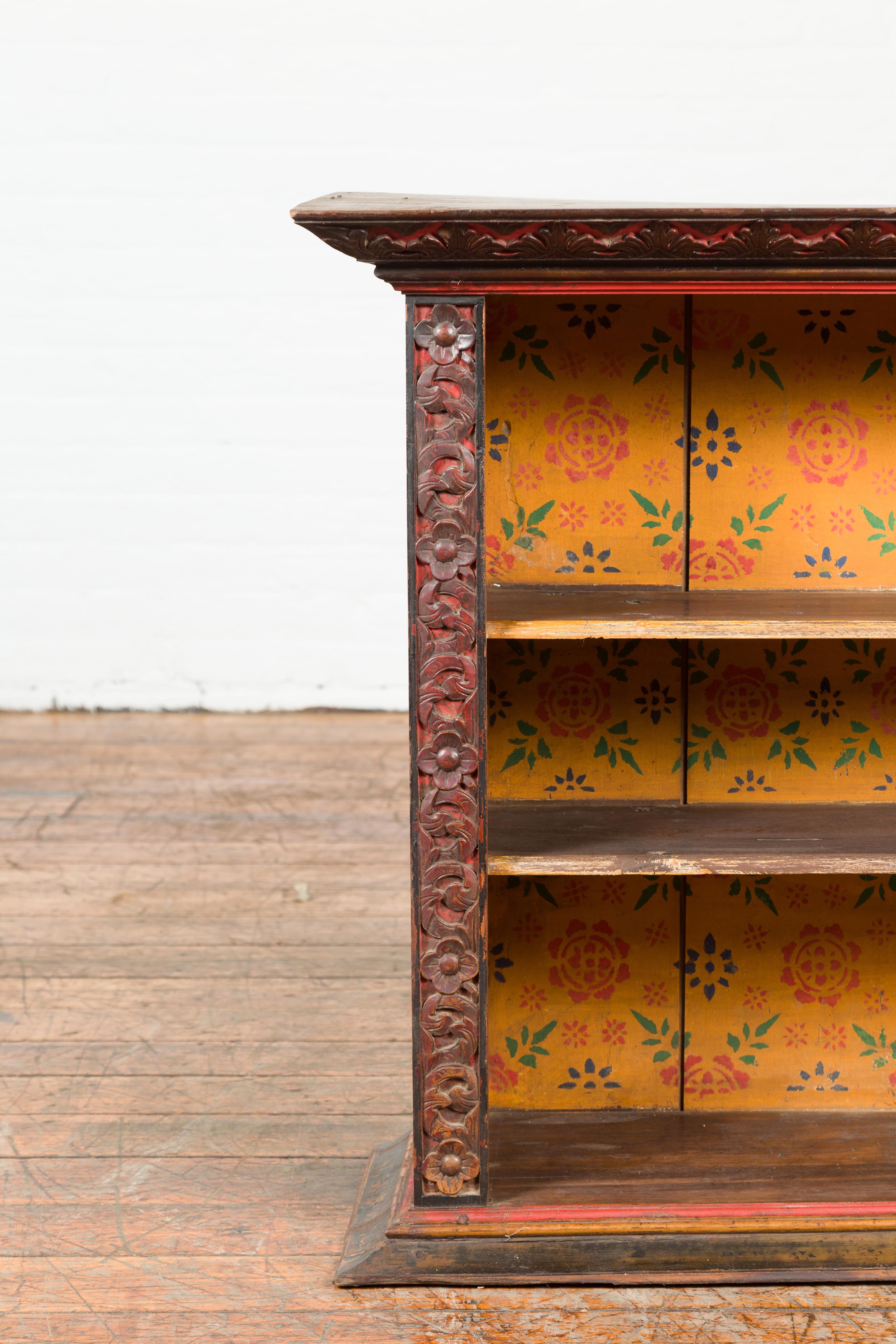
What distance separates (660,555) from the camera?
6.22ft

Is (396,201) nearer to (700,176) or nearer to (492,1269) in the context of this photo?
(492,1269)

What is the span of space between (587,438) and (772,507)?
0.29 metres

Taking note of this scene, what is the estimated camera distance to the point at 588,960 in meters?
1.95

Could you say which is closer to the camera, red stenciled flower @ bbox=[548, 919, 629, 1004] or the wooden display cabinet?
the wooden display cabinet

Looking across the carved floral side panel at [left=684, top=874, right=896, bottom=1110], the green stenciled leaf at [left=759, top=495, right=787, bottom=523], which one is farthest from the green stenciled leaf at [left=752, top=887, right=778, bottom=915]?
the green stenciled leaf at [left=759, top=495, right=787, bottom=523]

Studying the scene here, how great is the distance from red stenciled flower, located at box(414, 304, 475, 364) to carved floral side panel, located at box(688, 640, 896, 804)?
64 cm

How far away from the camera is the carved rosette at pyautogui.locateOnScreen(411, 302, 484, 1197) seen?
1517 mm

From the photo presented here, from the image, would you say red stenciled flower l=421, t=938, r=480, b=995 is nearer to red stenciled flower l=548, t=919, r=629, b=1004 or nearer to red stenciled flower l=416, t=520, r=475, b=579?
red stenciled flower l=548, t=919, r=629, b=1004

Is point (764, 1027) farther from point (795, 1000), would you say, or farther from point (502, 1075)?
point (502, 1075)

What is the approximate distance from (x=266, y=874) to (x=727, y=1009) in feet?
5.53

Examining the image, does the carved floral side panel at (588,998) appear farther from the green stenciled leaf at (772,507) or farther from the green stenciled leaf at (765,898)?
the green stenciled leaf at (772,507)

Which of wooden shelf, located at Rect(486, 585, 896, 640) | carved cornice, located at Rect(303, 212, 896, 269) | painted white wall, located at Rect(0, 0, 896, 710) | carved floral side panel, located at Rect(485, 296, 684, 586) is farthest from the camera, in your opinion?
painted white wall, located at Rect(0, 0, 896, 710)

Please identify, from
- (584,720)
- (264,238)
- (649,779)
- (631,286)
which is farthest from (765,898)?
(264,238)

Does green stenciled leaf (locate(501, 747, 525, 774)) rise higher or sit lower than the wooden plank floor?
higher
